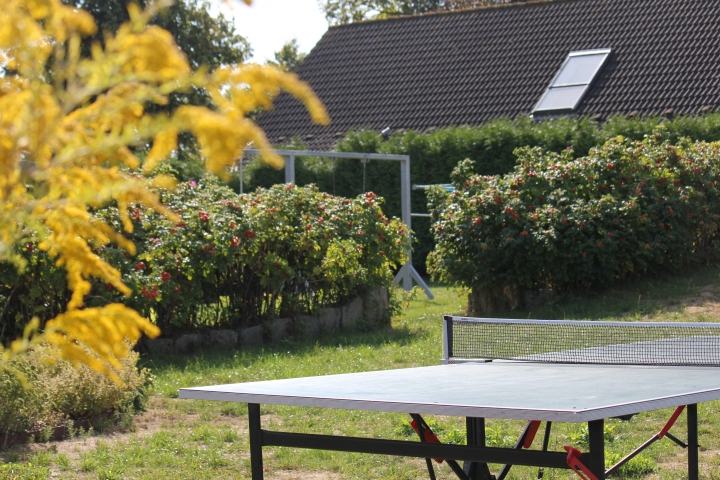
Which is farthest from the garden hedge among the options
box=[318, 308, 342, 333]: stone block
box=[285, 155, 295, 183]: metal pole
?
box=[318, 308, 342, 333]: stone block

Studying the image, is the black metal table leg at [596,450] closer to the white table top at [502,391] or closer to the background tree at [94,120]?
the white table top at [502,391]

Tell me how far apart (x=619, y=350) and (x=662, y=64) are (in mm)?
16633

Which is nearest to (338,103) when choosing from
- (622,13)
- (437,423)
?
(622,13)

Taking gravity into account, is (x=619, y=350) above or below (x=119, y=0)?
below

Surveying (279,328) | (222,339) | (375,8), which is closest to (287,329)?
(279,328)

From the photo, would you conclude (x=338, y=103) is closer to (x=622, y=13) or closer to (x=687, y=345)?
(x=622, y=13)

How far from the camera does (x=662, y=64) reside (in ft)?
65.5

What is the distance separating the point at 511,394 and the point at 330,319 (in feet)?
24.7

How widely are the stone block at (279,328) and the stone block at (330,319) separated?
1.47 feet

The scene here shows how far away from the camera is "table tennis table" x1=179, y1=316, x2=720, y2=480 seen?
2.81m

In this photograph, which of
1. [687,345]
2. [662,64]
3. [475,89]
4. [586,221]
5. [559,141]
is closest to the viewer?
[687,345]

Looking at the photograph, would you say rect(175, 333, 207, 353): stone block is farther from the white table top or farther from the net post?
the white table top

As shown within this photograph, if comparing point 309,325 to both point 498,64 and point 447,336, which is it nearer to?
point 447,336

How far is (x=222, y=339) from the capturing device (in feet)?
31.1
